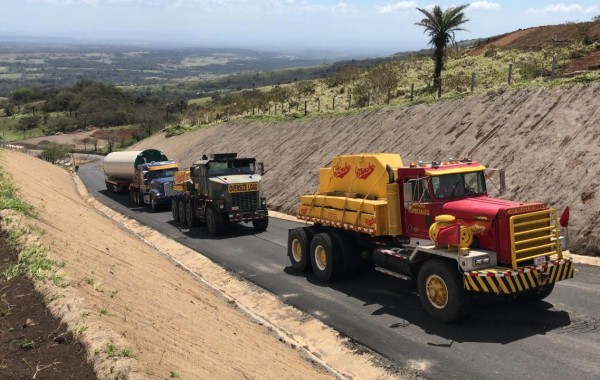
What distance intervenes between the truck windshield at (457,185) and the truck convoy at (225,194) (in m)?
11.1

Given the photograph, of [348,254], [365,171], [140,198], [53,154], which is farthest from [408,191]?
[53,154]

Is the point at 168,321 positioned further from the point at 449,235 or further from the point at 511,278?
the point at 511,278

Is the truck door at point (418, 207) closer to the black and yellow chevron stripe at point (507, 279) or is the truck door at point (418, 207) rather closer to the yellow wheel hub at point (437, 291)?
the yellow wheel hub at point (437, 291)

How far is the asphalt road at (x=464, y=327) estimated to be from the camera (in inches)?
353

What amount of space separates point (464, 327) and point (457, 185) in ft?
10.9

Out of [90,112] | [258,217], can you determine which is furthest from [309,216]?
[90,112]

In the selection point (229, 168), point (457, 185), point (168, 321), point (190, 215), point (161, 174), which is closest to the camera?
point (168, 321)

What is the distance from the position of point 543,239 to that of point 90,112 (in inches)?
4819

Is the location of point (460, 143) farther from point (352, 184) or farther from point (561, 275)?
point (561, 275)

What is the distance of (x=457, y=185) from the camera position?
12133mm

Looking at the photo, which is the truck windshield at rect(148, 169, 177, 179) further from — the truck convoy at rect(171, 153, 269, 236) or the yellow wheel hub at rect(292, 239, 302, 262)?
the yellow wheel hub at rect(292, 239, 302, 262)

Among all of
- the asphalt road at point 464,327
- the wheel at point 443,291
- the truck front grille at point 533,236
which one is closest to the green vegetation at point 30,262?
the asphalt road at point 464,327

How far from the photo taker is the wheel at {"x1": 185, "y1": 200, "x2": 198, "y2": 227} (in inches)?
954

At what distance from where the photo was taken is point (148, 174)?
31.1m
